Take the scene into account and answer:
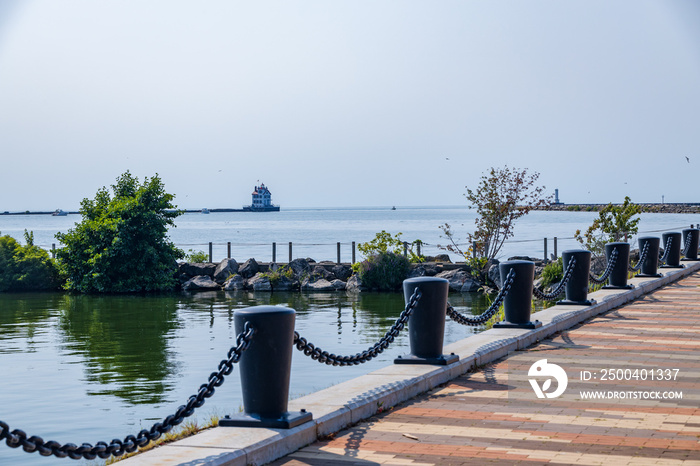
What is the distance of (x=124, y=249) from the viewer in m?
32.6

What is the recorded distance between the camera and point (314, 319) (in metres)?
22.6

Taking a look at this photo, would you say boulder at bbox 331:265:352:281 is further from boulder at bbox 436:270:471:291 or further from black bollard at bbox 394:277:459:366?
black bollard at bbox 394:277:459:366

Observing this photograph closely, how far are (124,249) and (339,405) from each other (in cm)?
2699

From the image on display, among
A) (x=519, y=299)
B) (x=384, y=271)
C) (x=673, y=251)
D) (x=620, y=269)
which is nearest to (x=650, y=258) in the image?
(x=620, y=269)

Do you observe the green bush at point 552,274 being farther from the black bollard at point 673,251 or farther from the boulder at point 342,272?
the boulder at point 342,272

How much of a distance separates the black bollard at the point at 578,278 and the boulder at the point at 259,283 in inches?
768

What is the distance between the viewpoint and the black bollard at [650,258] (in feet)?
64.7

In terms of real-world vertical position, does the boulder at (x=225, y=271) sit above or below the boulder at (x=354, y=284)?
above

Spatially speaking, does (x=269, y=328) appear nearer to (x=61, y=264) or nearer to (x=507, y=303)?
(x=507, y=303)

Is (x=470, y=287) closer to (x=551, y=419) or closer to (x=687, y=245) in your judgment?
(x=687, y=245)

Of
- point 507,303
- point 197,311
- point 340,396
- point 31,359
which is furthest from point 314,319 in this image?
point 340,396

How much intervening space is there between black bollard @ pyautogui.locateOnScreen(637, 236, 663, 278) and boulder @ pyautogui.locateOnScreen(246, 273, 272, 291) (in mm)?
16340

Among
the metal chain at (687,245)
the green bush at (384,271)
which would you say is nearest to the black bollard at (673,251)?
the metal chain at (687,245)

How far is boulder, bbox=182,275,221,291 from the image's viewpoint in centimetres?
3367
